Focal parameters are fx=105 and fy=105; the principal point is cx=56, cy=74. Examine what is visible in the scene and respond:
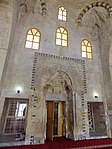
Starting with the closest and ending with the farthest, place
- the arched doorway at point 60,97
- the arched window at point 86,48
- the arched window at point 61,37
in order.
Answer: the arched doorway at point 60,97 → the arched window at point 61,37 → the arched window at point 86,48

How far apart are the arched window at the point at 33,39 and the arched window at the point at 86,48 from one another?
307 centimetres

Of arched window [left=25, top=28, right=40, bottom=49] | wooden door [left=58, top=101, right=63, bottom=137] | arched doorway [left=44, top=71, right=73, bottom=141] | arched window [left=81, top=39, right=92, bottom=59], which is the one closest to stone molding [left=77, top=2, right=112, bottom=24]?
arched window [left=81, top=39, right=92, bottom=59]

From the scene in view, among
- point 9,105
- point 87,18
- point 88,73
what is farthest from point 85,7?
point 9,105

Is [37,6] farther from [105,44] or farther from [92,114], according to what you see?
[92,114]

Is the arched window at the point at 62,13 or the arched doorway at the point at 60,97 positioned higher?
the arched window at the point at 62,13

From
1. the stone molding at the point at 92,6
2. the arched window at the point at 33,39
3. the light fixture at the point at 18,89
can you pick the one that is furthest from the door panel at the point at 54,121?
the stone molding at the point at 92,6

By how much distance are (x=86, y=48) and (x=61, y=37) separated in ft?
6.28

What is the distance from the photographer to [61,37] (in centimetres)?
688

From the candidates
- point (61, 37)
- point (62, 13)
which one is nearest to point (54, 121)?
point (61, 37)

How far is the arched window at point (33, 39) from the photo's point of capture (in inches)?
240

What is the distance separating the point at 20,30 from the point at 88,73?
4854mm

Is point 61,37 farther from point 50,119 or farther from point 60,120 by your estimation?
point 60,120

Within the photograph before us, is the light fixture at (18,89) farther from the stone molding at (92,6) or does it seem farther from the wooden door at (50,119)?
the stone molding at (92,6)

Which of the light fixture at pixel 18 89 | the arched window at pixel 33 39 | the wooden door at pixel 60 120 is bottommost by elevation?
the wooden door at pixel 60 120
